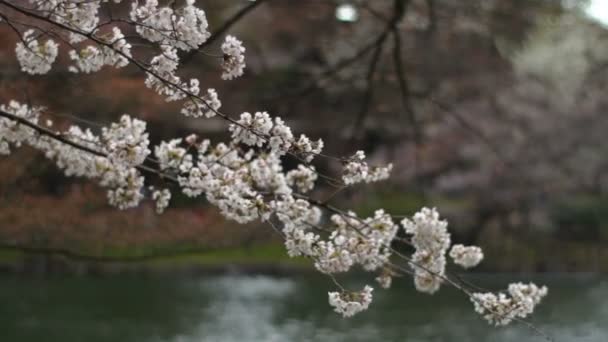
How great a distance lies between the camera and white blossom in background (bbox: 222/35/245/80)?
8.59ft

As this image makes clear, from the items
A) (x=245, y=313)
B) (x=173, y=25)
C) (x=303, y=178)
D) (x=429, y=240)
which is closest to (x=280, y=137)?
(x=173, y=25)

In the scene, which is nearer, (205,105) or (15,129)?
(205,105)

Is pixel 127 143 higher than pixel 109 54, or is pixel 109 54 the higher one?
pixel 109 54

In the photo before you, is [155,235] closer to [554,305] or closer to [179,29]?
[554,305]

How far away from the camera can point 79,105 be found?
7.45m

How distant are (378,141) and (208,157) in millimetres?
15762

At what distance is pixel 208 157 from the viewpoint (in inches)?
126

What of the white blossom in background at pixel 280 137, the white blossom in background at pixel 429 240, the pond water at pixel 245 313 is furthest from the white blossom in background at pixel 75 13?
the pond water at pixel 245 313

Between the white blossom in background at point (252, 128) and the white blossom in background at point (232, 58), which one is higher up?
the white blossom in background at point (232, 58)

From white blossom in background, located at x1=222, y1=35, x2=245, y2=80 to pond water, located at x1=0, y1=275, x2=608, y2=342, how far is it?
5.80 metres

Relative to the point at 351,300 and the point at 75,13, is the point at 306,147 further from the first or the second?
the point at 75,13

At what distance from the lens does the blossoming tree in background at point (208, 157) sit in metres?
2.65

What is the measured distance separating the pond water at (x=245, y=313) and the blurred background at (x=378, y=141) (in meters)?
0.07

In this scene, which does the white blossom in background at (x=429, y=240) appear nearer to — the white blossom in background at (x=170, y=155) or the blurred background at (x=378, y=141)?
the white blossom in background at (x=170, y=155)
